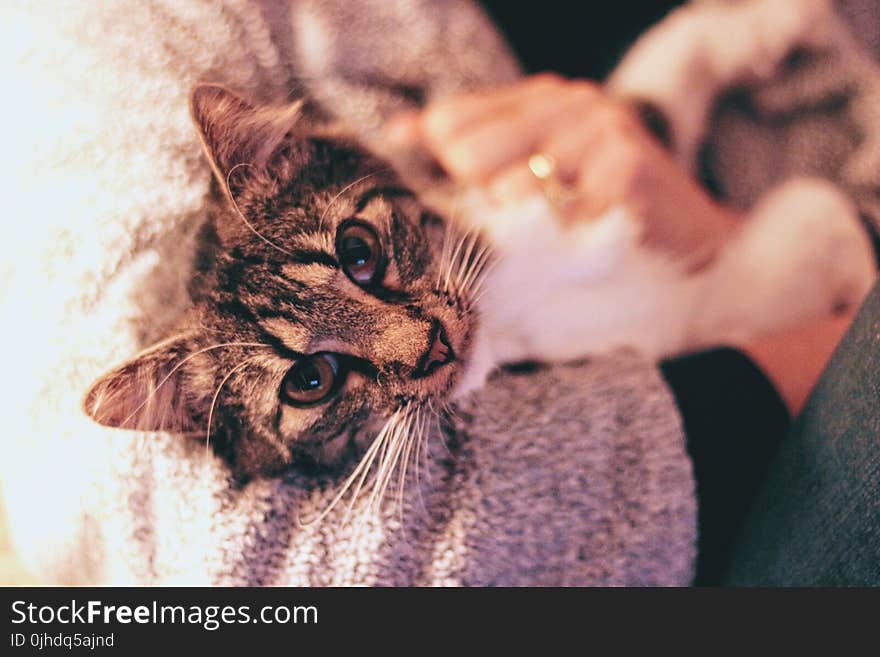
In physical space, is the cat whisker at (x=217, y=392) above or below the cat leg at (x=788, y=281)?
above

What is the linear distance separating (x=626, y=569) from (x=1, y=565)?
0.91m

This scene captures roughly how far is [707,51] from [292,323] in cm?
97

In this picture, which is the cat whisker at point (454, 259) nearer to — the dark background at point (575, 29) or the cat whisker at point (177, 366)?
the cat whisker at point (177, 366)

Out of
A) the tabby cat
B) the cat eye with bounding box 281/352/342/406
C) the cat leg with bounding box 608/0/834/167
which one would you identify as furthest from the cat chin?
the cat leg with bounding box 608/0/834/167

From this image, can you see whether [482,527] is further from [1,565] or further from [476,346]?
[1,565]

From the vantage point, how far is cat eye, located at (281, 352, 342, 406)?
0.58 meters

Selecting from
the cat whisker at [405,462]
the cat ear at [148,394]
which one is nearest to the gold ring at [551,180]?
the cat whisker at [405,462]

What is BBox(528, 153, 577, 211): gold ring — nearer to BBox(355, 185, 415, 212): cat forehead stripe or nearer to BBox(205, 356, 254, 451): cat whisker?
BBox(355, 185, 415, 212): cat forehead stripe

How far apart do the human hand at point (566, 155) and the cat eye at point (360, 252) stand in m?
0.29

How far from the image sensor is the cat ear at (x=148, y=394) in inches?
19.4

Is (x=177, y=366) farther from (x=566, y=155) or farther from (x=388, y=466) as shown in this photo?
(x=566, y=155)

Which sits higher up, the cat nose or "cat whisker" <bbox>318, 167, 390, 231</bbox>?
"cat whisker" <bbox>318, 167, 390, 231</bbox>

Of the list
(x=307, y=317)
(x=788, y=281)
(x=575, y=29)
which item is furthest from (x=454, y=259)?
(x=575, y=29)

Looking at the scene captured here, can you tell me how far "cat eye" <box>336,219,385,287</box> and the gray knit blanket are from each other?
0.44 feet
